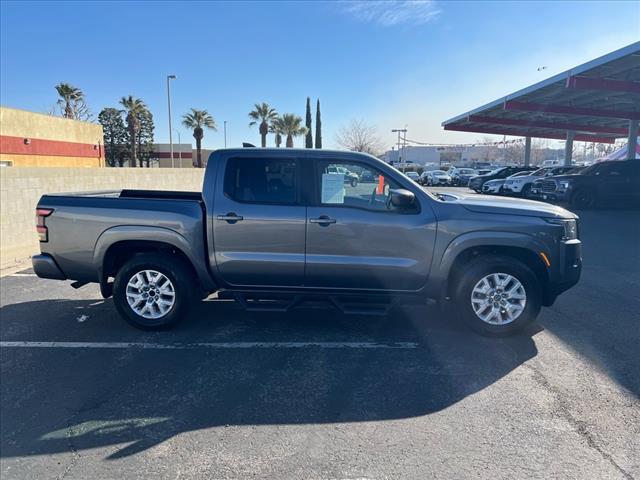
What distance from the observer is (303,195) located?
4555 millimetres

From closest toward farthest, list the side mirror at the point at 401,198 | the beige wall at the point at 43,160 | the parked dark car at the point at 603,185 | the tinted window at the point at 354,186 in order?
the side mirror at the point at 401,198, the tinted window at the point at 354,186, the parked dark car at the point at 603,185, the beige wall at the point at 43,160

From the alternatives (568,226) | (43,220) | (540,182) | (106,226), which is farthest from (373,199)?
(540,182)

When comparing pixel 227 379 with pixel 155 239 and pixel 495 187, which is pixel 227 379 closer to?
pixel 155 239

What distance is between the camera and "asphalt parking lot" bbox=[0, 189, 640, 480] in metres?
2.71

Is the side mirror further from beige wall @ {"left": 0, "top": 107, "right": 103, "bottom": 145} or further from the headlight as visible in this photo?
beige wall @ {"left": 0, "top": 107, "right": 103, "bottom": 145}

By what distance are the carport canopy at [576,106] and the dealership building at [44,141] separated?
2635 centimetres

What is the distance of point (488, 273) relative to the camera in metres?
4.52

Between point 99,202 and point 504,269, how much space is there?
441 centimetres

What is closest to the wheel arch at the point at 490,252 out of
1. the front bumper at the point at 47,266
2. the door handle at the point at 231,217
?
the door handle at the point at 231,217

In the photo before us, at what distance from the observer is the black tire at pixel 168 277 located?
4.67 meters

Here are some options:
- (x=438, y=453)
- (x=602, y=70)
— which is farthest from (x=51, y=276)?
(x=602, y=70)

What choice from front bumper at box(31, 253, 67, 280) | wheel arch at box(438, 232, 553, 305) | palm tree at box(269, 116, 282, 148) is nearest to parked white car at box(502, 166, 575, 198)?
wheel arch at box(438, 232, 553, 305)

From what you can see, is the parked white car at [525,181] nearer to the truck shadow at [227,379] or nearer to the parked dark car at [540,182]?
the parked dark car at [540,182]

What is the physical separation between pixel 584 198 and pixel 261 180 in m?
16.5
